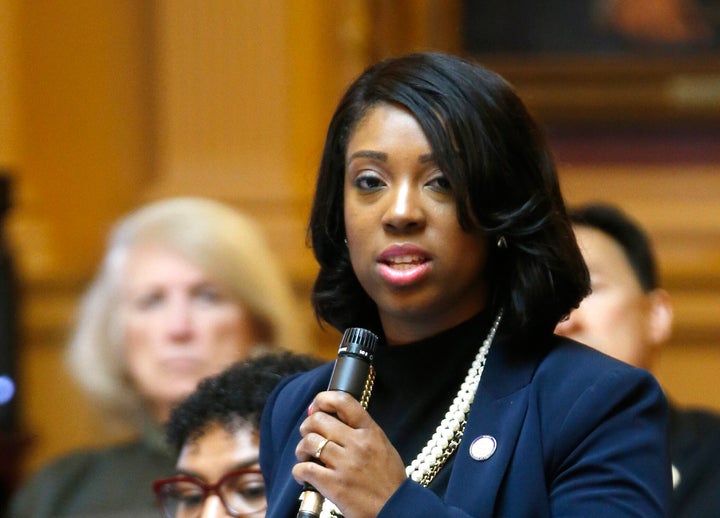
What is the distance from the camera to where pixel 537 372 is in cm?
178

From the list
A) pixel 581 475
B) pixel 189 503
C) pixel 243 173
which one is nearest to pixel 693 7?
pixel 243 173

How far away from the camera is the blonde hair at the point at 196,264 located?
12.8ft

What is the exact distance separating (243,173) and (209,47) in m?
0.46

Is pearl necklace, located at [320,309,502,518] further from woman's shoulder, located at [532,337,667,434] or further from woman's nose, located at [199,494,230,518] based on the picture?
woman's nose, located at [199,494,230,518]

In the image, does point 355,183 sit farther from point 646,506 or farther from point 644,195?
point 644,195

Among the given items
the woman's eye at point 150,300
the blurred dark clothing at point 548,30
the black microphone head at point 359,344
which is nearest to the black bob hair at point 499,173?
the black microphone head at point 359,344

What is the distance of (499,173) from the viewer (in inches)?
70.0

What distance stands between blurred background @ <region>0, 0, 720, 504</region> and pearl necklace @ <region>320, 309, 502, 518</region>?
3046mm

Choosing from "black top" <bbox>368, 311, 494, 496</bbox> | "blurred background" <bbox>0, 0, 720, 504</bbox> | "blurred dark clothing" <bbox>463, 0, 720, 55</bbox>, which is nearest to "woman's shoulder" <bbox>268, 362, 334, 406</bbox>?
"black top" <bbox>368, 311, 494, 496</bbox>

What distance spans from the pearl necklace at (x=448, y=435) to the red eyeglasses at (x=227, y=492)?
1.75 feet

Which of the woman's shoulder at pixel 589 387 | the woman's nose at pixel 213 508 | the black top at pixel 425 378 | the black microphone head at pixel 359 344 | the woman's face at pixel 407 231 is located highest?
the woman's face at pixel 407 231

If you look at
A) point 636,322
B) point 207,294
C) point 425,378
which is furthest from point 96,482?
point 425,378

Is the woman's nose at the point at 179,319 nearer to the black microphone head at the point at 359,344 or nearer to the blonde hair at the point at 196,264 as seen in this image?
the blonde hair at the point at 196,264

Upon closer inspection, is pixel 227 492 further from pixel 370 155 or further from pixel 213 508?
pixel 370 155
